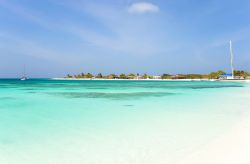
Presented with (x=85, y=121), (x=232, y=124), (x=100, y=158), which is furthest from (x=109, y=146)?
(x=232, y=124)

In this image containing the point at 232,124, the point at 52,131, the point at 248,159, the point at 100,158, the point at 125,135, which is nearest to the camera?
the point at 248,159

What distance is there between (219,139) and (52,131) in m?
3.41

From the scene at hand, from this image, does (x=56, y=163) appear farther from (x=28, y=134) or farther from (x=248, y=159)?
(x=248, y=159)

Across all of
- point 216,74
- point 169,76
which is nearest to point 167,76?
point 169,76

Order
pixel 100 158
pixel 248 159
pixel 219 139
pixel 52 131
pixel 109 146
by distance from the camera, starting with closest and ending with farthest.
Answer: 1. pixel 248 159
2. pixel 100 158
3. pixel 109 146
4. pixel 219 139
5. pixel 52 131

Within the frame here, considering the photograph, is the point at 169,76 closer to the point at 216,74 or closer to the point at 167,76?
the point at 167,76

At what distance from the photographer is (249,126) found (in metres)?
5.59

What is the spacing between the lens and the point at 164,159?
350cm

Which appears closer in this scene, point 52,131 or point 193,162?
point 193,162

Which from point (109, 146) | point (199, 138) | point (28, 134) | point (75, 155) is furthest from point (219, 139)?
point (28, 134)

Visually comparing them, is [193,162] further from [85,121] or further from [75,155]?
[85,121]

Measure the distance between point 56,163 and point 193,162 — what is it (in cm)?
184

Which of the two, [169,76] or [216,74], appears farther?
[169,76]

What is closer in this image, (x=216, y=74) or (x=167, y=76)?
(x=216, y=74)
